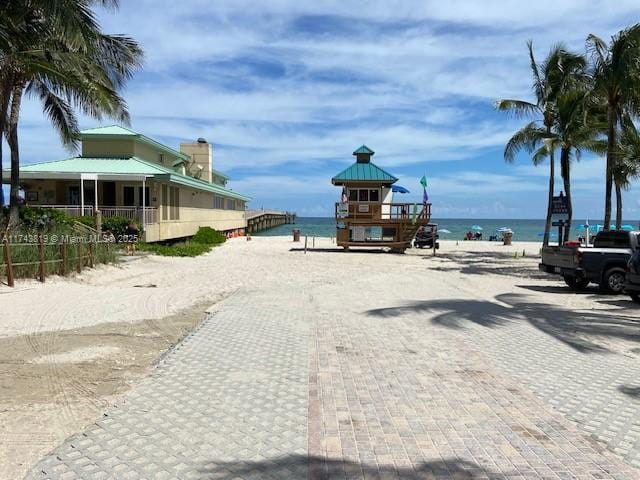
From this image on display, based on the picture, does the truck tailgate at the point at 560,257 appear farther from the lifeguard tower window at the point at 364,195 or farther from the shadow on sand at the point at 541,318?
the lifeguard tower window at the point at 364,195

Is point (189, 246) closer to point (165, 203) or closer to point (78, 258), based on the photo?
point (165, 203)

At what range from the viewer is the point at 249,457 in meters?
3.93

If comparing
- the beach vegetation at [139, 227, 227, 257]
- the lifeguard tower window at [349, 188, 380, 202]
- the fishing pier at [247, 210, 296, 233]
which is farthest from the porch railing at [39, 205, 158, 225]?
the fishing pier at [247, 210, 296, 233]

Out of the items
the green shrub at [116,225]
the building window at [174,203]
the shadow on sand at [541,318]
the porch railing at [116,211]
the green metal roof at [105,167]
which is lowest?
the shadow on sand at [541,318]

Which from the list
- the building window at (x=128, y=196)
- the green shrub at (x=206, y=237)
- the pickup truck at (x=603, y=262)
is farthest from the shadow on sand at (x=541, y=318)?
the green shrub at (x=206, y=237)

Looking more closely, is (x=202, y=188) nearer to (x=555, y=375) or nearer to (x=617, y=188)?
(x=617, y=188)

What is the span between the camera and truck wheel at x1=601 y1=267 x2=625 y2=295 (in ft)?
45.6

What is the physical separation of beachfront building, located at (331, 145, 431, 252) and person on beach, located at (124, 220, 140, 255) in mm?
11552

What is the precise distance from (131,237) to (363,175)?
13706mm

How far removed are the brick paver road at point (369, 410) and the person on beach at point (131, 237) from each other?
49.2 feet

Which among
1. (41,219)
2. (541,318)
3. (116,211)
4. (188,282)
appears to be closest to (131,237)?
(116,211)

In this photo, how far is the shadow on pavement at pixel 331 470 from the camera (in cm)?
365

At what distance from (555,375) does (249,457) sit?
3.95m

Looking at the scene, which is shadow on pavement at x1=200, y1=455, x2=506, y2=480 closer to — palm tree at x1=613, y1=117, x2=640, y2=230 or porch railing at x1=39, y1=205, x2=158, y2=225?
palm tree at x1=613, y1=117, x2=640, y2=230
